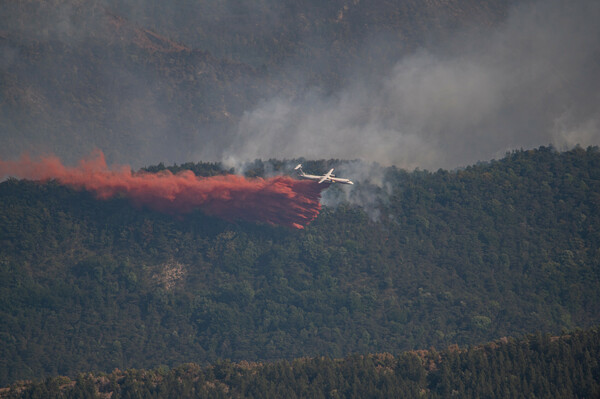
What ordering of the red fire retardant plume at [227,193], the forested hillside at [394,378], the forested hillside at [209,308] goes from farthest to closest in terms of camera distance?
the forested hillside at [209,308]
the red fire retardant plume at [227,193]
the forested hillside at [394,378]

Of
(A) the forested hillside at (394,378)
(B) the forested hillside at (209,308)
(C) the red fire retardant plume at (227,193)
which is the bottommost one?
(A) the forested hillside at (394,378)

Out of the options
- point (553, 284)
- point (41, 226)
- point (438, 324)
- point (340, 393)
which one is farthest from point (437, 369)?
point (41, 226)

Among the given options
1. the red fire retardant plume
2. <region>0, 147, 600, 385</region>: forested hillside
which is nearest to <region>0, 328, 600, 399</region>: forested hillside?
<region>0, 147, 600, 385</region>: forested hillside

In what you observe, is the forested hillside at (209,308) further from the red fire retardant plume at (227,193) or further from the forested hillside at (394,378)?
the forested hillside at (394,378)

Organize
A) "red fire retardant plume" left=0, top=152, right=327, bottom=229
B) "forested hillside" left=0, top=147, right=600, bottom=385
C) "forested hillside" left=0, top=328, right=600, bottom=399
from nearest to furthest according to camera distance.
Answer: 1. "forested hillside" left=0, top=328, right=600, bottom=399
2. "red fire retardant plume" left=0, top=152, right=327, bottom=229
3. "forested hillside" left=0, top=147, right=600, bottom=385

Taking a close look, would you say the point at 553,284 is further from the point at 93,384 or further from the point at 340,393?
the point at 93,384

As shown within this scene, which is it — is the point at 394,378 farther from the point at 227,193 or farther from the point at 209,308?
the point at 227,193

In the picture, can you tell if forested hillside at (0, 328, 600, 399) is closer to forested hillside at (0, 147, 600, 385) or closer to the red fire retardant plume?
forested hillside at (0, 147, 600, 385)

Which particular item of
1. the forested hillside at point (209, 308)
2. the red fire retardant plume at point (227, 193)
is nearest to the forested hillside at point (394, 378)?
the forested hillside at point (209, 308)
